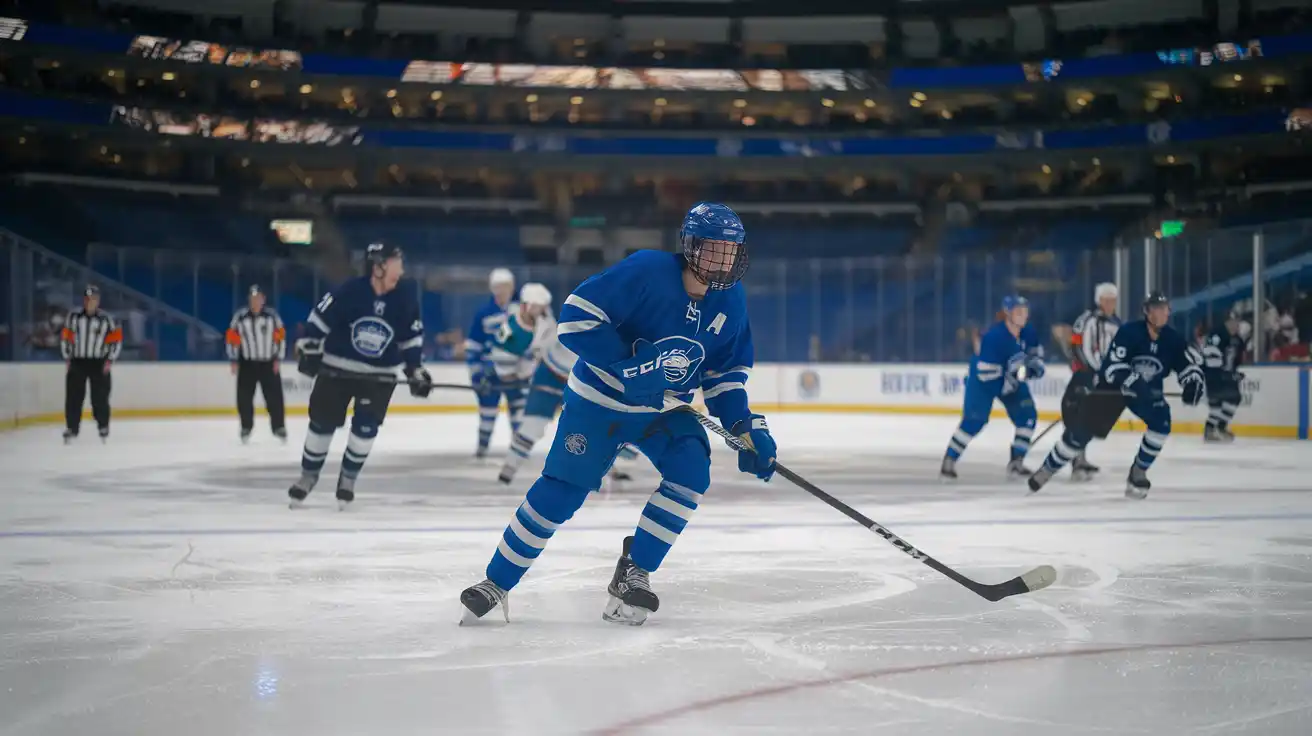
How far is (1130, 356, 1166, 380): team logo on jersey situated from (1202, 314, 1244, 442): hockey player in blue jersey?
6162 millimetres

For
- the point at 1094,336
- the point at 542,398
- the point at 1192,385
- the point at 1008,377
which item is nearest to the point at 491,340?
the point at 542,398

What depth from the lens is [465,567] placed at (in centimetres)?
517

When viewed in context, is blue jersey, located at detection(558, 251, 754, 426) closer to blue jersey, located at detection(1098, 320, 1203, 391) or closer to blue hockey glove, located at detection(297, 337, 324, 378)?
blue hockey glove, located at detection(297, 337, 324, 378)

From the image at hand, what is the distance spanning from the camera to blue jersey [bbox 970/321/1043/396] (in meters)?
9.30

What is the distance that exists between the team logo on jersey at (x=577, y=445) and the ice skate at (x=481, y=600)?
0.47 metres

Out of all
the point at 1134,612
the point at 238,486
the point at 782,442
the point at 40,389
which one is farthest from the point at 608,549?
the point at 40,389

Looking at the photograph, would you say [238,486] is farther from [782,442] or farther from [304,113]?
[304,113]

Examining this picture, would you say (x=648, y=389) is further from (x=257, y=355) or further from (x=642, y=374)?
(x=257, y=355)

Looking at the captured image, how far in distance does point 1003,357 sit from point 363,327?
4.65m

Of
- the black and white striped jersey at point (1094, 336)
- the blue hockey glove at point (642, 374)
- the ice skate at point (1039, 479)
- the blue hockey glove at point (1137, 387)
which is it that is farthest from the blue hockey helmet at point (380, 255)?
the black and white striped jersey at point (1094, 336)

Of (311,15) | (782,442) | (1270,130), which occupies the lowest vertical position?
(782,442)

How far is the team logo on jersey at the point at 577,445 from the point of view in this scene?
3.88 meters

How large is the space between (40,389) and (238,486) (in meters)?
8.20

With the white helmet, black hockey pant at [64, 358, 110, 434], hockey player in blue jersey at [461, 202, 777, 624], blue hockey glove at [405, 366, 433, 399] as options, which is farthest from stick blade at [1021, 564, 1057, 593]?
black hockey pant at [64, 358, 110, 434]
